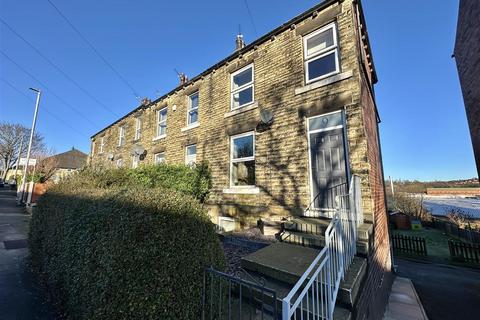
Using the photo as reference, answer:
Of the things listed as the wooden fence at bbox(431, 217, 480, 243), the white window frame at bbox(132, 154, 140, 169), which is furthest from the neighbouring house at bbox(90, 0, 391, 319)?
the wooden fence at bbox(431, 217, 480, 243)

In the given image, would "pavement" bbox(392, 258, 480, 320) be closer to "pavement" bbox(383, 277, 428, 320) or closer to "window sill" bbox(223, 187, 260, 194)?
"pavement" bbox(383, 277, 428, 320)

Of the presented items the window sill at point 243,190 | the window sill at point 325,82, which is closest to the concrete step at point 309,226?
the window sill at point 243,190

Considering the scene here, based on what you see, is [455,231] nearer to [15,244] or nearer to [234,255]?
[234,255]

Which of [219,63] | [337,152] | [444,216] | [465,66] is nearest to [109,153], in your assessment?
[219,63]

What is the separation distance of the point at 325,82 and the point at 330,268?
16.4 ft

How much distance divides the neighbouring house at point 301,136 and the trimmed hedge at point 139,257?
150 centimetres

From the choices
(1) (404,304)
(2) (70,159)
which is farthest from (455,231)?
(2) (70,159)

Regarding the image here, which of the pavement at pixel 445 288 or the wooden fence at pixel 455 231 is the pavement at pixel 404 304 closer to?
the pavement at pixel 445 288

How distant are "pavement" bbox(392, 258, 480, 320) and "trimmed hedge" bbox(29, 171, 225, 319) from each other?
862 centimetres

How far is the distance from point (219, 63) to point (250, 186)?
5.63m

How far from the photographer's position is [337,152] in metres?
5.81

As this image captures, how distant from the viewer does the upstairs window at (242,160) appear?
7.68 metres

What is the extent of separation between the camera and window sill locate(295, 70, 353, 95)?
18.8 feet

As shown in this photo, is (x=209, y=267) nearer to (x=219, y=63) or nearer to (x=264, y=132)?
(x=264, y=132)
